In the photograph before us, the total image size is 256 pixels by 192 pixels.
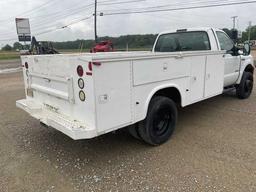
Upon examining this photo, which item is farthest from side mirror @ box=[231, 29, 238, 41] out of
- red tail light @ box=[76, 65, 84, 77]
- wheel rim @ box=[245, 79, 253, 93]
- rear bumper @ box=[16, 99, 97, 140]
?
rear bumper @ box=[16, 99, 97, 140]

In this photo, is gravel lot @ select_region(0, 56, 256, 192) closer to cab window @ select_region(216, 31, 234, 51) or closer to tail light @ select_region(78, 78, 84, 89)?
tail light @ select_region(78, 78, 84, 89)

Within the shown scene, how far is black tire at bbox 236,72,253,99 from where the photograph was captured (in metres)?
6.56

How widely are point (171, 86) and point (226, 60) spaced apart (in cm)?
240

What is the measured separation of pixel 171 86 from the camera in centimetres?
379

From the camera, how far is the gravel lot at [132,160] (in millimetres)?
2939

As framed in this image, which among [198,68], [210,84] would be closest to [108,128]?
[198,68]

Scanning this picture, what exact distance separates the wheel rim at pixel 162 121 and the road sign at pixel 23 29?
19.5 meters

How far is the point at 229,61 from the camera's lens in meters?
5.62

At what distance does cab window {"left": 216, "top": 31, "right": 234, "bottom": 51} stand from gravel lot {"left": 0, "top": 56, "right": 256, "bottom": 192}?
1728 mm

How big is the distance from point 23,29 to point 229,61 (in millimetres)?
19593

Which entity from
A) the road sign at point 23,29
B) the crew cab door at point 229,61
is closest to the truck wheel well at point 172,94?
the crew cab door at point 229,61

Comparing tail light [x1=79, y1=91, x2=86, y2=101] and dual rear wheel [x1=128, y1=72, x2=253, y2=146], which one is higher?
tail light [x1=79, y1=91, x2=86, y2=101]

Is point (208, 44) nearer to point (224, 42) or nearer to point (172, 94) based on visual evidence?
point (224, 42)

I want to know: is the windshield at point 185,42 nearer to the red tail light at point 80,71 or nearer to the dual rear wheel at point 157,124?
the dual rear wheel at point 157,124
